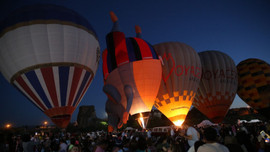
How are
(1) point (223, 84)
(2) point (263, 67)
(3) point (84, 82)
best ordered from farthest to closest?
(2) point (263, 67) → (1) point (223, 84) → (3) point (84, 82)

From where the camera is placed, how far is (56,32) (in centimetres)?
969

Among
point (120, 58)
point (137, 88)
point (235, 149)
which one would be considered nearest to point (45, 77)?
point (120, 58)

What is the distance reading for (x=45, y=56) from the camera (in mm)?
9422

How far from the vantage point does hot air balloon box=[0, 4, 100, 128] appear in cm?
938

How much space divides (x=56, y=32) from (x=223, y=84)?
1221cm

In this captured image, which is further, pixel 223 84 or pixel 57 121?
pixel 223 84

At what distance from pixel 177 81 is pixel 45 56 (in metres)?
7.72

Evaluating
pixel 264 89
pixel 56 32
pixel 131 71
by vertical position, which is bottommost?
pixel 264 89

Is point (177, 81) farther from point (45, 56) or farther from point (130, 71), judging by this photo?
point (45, 56)

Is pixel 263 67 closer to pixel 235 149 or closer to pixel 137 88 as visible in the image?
pixel 137 88

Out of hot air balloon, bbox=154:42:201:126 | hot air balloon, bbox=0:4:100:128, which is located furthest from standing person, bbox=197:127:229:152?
hot air balloon, bbox=154:42:201:126

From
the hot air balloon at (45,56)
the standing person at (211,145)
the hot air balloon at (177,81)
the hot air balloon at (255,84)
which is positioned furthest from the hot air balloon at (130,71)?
the hot air balloon at (255,84)

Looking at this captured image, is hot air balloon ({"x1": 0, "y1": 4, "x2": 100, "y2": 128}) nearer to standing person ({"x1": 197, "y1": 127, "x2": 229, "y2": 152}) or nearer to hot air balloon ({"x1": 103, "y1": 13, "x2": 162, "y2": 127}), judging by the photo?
hot air balloon ({"x1": 103, "y1": 13, "x2": 162, "y2": 127})

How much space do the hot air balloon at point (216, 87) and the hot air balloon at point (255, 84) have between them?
167cm
